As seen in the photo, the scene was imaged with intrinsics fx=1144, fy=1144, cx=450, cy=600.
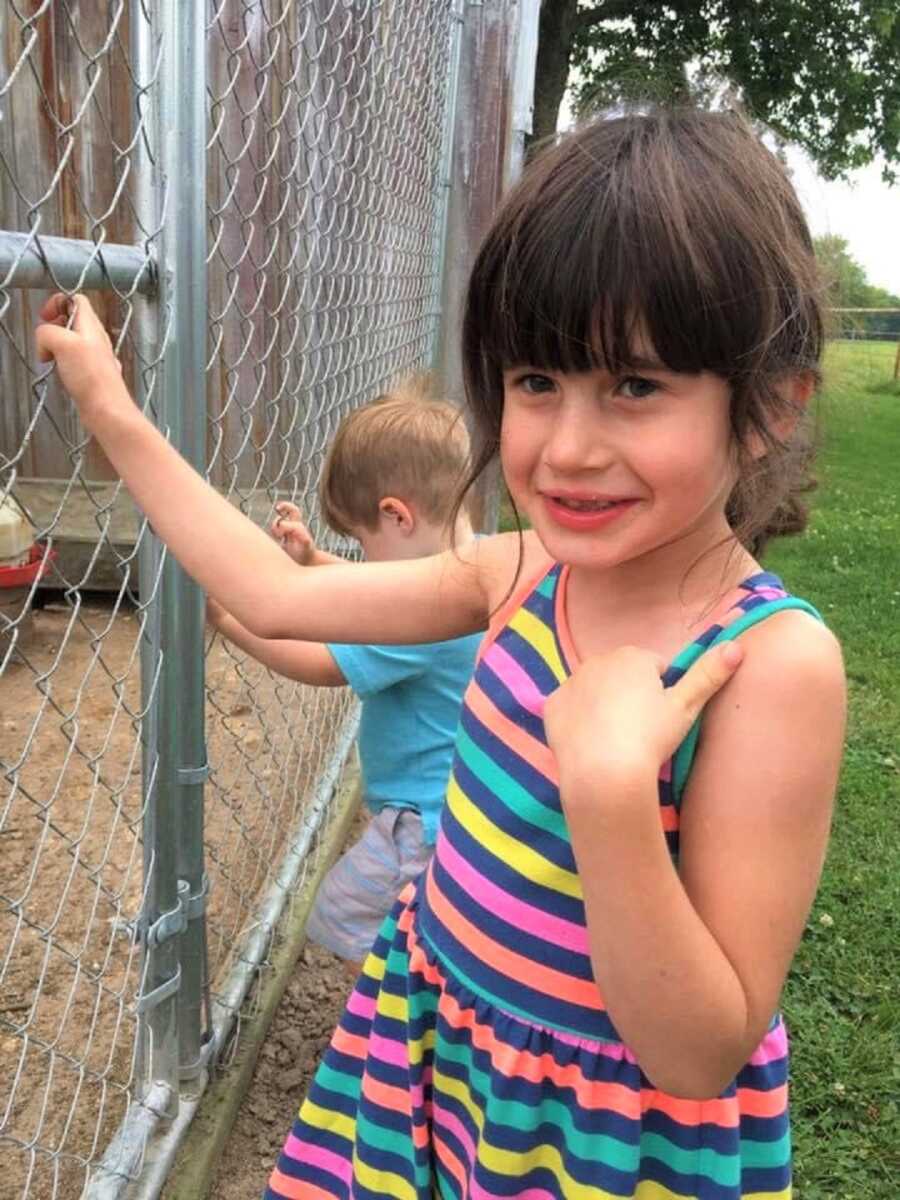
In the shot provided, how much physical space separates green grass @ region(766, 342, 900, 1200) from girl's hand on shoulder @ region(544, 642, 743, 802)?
0.41 meters

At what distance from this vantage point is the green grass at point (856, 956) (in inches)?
85.0

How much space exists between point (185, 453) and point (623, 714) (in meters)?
0.88

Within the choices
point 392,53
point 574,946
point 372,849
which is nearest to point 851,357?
point 574,946

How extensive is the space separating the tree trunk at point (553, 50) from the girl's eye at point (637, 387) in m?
11.1

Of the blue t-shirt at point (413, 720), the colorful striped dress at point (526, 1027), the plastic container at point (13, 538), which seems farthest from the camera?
the plastic container at point (13, 538)

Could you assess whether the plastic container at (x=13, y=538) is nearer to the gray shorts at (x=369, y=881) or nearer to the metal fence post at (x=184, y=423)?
the gray shorts at (x=369, y=881)

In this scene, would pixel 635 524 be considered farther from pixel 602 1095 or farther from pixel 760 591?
pixel 602 1095

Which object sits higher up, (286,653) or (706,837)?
(706,837)

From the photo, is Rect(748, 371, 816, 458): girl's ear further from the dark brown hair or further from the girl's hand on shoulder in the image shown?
the girl's hand on shoulder

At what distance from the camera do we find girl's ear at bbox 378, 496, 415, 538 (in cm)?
214

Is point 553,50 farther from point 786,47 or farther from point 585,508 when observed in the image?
point 585,508

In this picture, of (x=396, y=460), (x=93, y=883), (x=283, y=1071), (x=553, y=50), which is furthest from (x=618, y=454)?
(x=553, y=50)

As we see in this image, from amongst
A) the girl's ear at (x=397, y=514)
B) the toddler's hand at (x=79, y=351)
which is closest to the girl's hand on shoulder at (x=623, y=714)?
the toddler's hand at (x=79, y=351)

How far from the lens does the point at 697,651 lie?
1.13 meters
